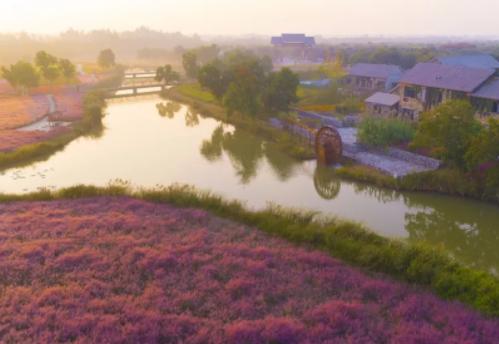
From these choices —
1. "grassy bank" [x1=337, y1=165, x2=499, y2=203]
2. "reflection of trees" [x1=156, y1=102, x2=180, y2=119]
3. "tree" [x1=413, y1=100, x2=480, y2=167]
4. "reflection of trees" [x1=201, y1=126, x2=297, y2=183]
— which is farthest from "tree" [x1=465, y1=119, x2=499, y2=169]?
"reflection of trees" [x1=156, y1=102, x2=180, y2=119]

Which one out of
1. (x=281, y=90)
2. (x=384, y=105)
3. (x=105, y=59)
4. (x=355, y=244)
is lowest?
(x=355, y=244)

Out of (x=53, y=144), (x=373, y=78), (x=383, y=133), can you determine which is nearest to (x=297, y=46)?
(x=373, y=78)

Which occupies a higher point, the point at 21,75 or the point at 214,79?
the point at 21,75

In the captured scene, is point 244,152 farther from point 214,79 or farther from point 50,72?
point 50,72

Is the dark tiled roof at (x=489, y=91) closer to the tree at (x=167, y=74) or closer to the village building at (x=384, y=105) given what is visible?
the village building at (x=384, y=105)

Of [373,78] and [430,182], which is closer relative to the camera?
[430,182]

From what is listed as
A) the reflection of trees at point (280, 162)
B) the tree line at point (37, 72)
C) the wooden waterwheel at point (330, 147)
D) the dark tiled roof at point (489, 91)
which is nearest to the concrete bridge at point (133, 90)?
the tree line at point (37, 72)

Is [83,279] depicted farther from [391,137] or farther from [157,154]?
[391,137]
